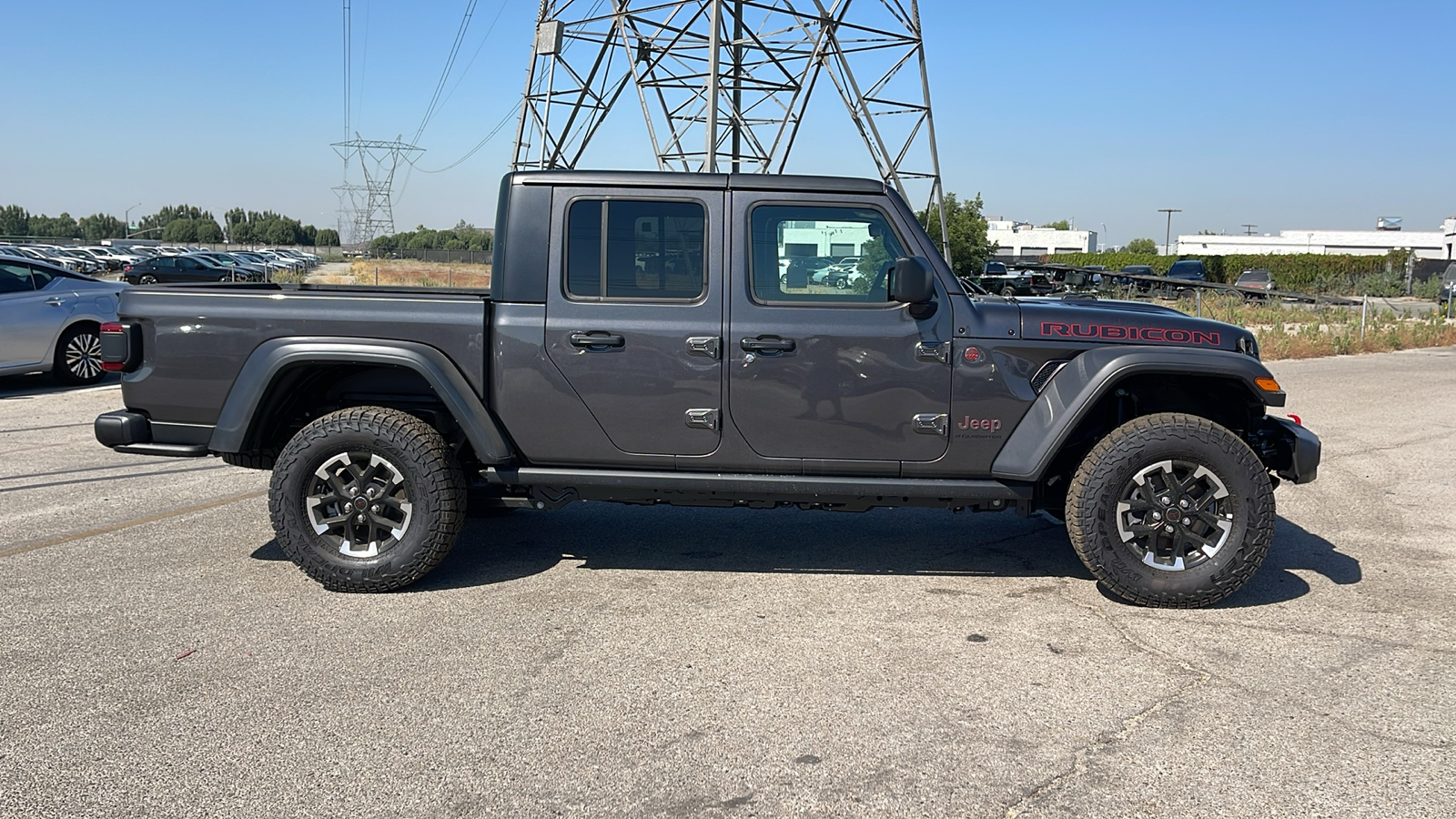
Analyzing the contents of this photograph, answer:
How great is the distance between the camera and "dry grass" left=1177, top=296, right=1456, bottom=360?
63.5ft

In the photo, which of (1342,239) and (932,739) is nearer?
(932,739)

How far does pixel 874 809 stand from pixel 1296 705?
5.97 feet

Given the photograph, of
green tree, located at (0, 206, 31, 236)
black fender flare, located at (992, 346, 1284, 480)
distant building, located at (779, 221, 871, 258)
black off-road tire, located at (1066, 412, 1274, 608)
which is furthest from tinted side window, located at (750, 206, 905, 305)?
green tree, located at (0, 206, 31, 236)

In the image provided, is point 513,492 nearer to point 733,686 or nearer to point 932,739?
point 733,686

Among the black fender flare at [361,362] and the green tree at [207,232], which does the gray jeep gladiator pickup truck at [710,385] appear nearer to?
the black fender flare at [361,362]

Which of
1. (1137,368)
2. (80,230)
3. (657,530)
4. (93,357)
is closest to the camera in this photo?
(1137,368)

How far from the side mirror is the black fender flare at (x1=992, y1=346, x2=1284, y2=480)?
2.53 ft

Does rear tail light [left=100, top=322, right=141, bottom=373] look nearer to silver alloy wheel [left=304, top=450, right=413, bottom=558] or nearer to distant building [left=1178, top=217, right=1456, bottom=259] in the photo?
silver alloy wheel [left=304, top=450, right=413, bottom=558]

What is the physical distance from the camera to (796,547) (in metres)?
6.13

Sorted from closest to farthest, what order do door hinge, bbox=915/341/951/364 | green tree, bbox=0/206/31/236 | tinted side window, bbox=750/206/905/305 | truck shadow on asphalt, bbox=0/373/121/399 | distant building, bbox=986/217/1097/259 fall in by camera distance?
door hinge, bbox=915/341/951/364 → tinted side window, bbox=750/206/905/305 → truck shadow on asphalt, bbox=0/373/121/399 → distant building, bbox=986/217/1097/259 → green tree, bbox=0/206/31/236

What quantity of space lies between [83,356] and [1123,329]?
38.8 ft

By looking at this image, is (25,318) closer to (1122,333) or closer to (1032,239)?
(1122,333)

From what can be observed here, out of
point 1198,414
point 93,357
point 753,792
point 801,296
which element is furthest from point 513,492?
point 93,357

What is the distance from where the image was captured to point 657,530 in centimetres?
650
